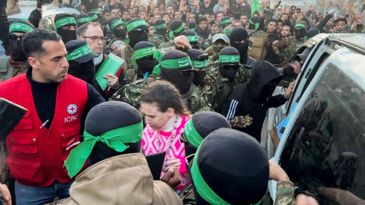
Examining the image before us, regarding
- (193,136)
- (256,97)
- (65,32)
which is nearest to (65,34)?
(65,32)

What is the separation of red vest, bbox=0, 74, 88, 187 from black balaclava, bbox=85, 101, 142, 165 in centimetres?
109

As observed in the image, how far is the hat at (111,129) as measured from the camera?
2.06m

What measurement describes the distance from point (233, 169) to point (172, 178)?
1101 mm

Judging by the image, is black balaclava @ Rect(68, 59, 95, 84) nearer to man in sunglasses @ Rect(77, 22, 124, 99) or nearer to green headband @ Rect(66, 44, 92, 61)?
green headband @ Rect(66, 44, 92, 61)

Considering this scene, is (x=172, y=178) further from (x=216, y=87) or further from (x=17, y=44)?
(x=17, y=44)

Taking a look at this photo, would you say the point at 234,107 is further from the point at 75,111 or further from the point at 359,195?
the point at 359,195

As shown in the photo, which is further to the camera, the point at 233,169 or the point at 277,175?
the point at 277,175

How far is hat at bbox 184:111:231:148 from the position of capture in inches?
92.7

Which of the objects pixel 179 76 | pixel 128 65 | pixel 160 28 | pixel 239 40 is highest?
pixel 179 76

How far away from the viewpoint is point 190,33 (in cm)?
740

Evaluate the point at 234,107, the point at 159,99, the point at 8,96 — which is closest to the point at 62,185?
the point at 8,96

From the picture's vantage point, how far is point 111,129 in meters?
2.06

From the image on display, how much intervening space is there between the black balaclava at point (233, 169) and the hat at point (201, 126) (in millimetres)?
687

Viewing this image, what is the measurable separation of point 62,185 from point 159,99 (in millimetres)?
1111
